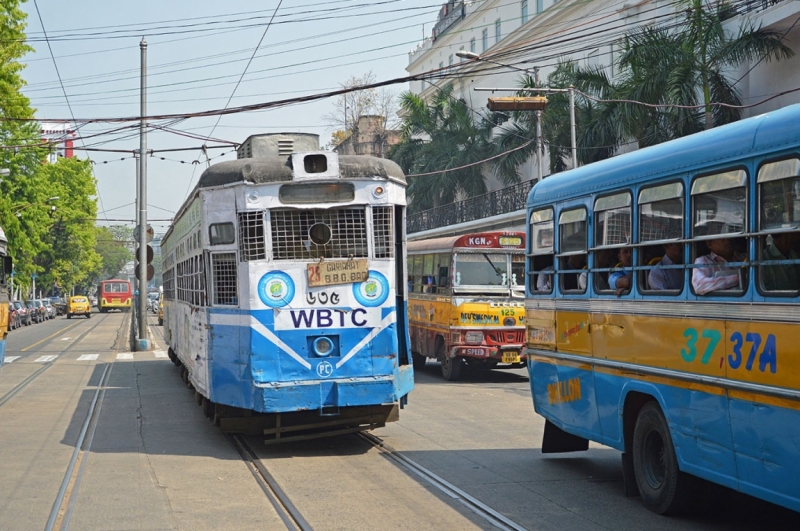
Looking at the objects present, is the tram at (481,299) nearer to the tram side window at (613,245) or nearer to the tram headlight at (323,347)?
the tram headlight at (323,347)

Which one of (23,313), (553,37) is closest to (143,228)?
(553,37)

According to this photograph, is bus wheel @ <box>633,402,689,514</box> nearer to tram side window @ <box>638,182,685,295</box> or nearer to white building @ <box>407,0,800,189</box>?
tram side window @ <box>638,182,685,295</box>

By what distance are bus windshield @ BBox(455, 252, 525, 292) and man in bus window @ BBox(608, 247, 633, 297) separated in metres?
10.7

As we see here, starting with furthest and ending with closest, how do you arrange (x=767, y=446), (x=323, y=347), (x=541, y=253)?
1. (x=323, y=347)
2. (x=541, y=253)
3. (x=767, y=446)

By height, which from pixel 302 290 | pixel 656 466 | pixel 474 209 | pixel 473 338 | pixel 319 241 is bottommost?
pixel 656 466

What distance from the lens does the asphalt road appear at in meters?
7.66

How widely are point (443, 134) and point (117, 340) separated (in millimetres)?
17439

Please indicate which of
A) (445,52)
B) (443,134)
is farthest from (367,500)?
(445,52)

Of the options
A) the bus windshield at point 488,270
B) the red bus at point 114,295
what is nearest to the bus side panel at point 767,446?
the bus windshield at point 488,270

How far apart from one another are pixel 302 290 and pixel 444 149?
114 feet

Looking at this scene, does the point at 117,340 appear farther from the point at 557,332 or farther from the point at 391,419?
the point at 557,332

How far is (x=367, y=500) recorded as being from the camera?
8406mm

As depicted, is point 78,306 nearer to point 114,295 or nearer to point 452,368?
point 114,295

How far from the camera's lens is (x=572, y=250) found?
927 centimetres
